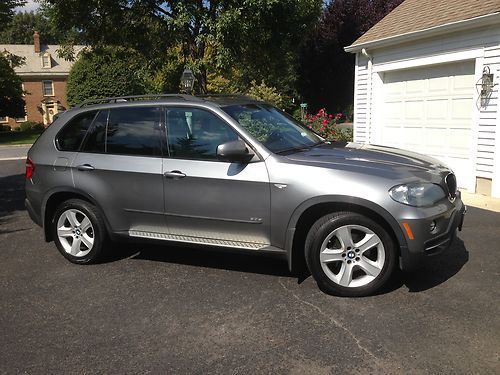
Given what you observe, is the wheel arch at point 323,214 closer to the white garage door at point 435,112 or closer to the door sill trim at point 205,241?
the door sill trim at point 205,241

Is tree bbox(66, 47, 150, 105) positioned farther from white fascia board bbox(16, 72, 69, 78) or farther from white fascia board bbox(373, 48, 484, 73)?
white fascia board bbox(373, 48, 484, 73)

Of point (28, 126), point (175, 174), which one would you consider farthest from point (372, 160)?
point (28, 126)

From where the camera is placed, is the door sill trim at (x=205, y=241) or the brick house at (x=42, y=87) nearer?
the door sill trim at (x=205, y=241)

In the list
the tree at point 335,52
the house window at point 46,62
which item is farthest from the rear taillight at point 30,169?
the house window at point 46,62

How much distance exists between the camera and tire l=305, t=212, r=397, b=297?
4.00 metres

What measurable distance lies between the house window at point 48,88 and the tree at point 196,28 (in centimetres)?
3663

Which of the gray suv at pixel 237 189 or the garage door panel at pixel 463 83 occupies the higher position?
the garage door panel at pixel 463 83

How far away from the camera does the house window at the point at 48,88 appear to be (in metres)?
47.9

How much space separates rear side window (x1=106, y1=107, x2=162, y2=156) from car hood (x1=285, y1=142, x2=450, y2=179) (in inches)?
54.7

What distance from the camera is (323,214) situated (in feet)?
13.8

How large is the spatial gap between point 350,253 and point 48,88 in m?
49.7

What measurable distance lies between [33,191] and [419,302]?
4.10m

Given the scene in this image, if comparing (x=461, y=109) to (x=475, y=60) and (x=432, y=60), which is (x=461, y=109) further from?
(x=432, y=60)

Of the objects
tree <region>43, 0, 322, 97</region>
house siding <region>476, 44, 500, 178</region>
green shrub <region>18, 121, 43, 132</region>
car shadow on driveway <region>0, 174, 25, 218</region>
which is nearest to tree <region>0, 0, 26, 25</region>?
tree <region>43, 0, 322, 97</region>
